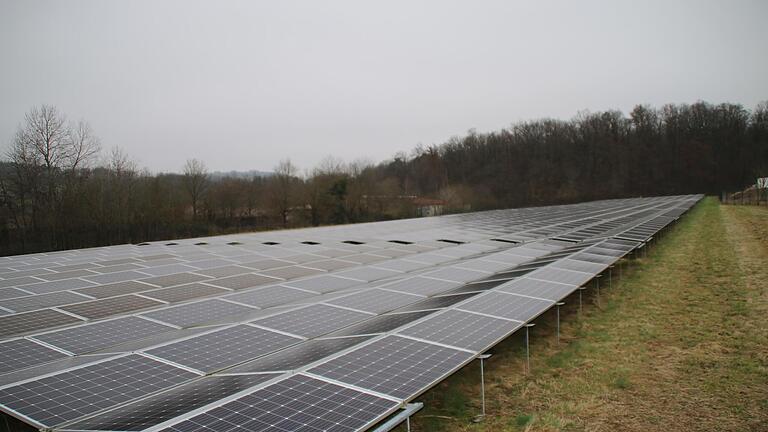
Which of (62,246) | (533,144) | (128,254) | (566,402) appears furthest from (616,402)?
(533,144)

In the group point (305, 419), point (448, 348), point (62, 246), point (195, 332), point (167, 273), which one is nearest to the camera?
point (305, 419)

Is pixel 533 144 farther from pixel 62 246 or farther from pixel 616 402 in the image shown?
pixel 616 402

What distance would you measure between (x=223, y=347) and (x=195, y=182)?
6186 cm

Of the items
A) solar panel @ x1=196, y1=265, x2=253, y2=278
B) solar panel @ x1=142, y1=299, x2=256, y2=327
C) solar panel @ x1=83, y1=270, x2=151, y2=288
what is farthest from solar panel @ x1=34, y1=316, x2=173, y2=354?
solar panel @ x1=83, y1=270, x2=151, y2=288

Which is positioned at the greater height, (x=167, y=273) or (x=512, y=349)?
(x=167, y=273)

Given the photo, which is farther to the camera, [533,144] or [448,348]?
[533,144]

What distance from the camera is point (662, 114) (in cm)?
12506

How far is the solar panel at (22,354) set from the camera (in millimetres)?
7094

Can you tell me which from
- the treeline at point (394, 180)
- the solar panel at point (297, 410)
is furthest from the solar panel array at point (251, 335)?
the treeline at point (394, 180)

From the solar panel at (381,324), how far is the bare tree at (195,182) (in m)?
59.5

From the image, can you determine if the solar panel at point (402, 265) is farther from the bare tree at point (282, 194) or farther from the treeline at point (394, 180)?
the bare tree at point (282, 194)

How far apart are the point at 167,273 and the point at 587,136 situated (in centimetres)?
12682

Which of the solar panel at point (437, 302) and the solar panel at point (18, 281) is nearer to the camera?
the solar panel at point (437, 302)

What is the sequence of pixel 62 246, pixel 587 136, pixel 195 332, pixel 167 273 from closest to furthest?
1. pixel 195 332
2. pixel 167 273
3. pixel 62 246
4. pixel 587 136
